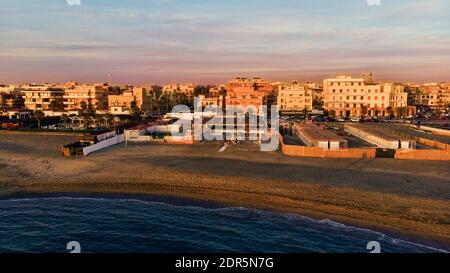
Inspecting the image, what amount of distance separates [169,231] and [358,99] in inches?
3428

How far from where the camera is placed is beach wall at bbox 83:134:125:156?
1638 inches

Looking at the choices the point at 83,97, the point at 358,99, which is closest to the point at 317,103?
the point at 358,99

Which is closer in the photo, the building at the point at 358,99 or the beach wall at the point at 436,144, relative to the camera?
the beach wall at the point at 436,144

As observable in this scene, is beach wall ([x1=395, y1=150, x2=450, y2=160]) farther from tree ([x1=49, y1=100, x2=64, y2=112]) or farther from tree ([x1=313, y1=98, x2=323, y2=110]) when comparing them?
tree ([x1=49, y1=100, x2=64, y2=112])

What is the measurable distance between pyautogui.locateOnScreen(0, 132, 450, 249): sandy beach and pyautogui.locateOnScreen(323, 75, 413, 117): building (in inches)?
2401

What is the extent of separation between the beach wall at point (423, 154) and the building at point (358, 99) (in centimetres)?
5855

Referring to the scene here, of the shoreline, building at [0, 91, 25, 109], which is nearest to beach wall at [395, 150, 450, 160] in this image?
the shoreline

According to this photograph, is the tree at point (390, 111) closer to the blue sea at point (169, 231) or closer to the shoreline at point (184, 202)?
the shoreline at point (184, 202)

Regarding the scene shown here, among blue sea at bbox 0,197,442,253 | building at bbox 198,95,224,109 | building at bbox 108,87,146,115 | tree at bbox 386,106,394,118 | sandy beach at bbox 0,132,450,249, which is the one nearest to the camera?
blue sea at bbox 0,197,442,253

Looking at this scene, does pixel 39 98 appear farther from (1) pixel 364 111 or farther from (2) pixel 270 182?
(2) pixel 270 182

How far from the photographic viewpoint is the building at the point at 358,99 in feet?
315

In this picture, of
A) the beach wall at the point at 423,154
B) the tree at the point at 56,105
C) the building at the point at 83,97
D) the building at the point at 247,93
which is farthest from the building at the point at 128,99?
the beach wall at the point at 423,154

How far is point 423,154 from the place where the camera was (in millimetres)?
38125
